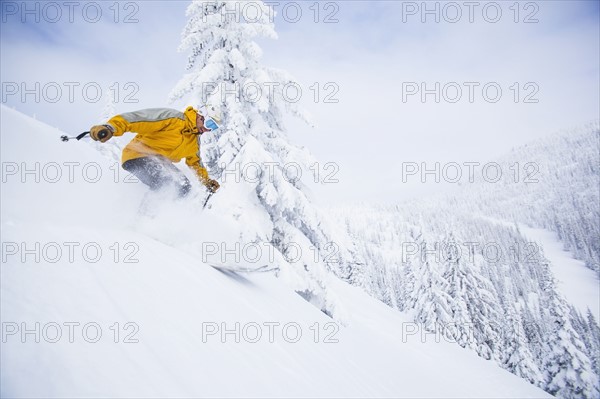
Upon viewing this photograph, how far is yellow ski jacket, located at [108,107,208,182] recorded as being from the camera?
191 inches

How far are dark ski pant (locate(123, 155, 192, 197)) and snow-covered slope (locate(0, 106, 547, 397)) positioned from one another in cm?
35

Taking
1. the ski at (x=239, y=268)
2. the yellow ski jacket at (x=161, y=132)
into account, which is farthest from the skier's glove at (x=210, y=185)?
the ski at (x=239, y=268)

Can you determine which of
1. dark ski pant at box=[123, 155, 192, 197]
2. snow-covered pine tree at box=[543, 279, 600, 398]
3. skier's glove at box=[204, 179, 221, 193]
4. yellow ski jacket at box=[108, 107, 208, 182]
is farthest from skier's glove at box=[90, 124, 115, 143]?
snow-covered pine tree at box=[543, 279, 600, 398]

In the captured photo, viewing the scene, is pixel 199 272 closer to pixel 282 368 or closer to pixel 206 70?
pixel 282 368

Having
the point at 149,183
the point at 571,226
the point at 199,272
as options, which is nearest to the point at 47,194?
the point at 149,183

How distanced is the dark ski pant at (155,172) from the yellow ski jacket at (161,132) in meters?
0.10

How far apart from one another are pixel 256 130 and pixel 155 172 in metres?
4.37

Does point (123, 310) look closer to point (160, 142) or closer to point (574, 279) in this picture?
point (160, 142)

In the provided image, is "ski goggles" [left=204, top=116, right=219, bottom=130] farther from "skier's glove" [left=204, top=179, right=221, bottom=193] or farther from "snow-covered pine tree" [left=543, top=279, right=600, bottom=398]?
"snow-covered pine tree" [left=543, top=279, right=600, bottom=398]

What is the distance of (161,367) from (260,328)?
5.24ft

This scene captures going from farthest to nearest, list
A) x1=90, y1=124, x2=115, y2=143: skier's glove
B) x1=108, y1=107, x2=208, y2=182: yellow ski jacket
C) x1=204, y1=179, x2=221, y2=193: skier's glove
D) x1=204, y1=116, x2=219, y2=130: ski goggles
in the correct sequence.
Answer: x1=204, y1=179, x2=221, y2=193: skier's glove < x1=204, y1=116, x2=219, y2=130: ski goggles < x1=108, y1=107, x2=208, y2=182: yellow ski jacket < x1=90, y1=124, x2=115, y2=143: skier's glove

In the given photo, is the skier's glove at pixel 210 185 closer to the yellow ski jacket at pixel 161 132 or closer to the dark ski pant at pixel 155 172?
the yellow ski jacket at pixel 161 132

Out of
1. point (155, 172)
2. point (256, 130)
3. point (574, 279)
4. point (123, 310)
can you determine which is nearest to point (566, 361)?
point (256, 130)

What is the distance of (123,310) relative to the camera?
7.95 feet
